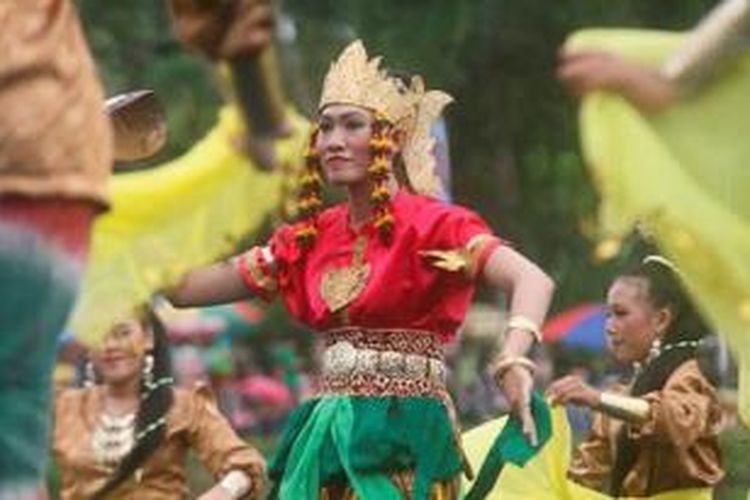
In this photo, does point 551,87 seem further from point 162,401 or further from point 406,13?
point 162,401

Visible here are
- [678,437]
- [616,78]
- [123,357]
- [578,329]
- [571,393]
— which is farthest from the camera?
[578,329]

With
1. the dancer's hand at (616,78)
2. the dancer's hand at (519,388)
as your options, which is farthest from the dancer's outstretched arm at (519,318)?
the dancer's hand at (616,78)

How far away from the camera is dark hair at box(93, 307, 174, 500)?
8742 mm

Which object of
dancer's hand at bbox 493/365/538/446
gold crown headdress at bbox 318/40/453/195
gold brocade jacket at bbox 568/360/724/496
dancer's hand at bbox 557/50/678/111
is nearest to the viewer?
dancer's hand at bbox 557/50/678/111

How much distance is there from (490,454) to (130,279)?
1.05 meters

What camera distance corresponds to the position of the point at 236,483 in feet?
27.9

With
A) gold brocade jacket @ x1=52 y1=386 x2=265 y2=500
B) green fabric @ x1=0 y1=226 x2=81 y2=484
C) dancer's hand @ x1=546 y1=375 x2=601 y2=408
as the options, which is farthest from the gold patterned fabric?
gold brocade jacket @ x1=52 y1=386 x2=265 y2=500

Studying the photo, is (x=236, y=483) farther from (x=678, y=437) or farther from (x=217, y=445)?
(x=678, y=437)

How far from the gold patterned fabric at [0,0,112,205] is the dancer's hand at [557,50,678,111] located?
0.83 metres

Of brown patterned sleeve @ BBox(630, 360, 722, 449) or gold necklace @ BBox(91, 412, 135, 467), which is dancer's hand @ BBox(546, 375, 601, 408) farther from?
gold necklace @ BBox(91, 412, 135, 467)

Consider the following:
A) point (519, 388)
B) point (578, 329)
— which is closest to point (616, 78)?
point (519, 388)

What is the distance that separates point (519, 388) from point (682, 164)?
2.37 feet

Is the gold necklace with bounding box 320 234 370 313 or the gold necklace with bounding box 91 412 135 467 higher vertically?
the gold necklace with bounding box 320 234 370 313

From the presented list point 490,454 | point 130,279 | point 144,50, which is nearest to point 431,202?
point 490,454
